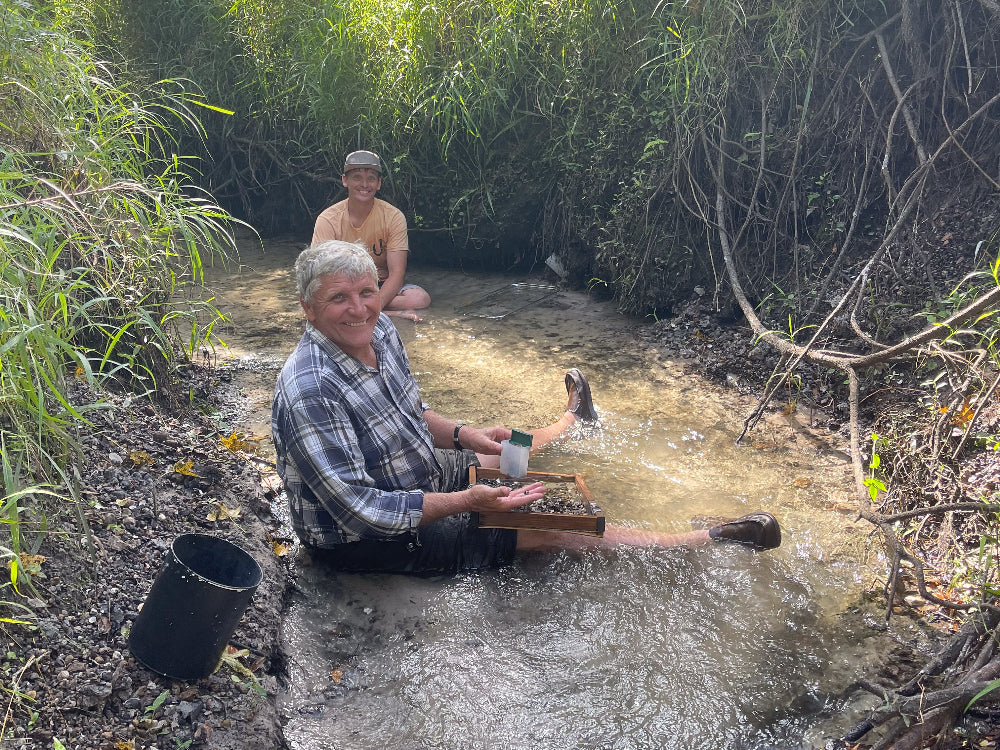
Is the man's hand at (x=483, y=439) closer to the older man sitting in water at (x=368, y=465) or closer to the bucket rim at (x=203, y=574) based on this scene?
the older man sitting in water at (x=368, y=465)

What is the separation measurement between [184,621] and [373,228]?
13.4 feet

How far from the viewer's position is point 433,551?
3168 mm

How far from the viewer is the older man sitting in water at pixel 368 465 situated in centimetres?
284

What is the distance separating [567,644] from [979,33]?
14.7 feet

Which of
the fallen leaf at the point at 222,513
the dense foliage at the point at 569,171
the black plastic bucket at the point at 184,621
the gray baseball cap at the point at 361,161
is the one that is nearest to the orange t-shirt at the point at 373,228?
the gray baseball cap at the point at 361,161

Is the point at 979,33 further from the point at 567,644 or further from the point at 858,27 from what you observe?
the point at 567,644

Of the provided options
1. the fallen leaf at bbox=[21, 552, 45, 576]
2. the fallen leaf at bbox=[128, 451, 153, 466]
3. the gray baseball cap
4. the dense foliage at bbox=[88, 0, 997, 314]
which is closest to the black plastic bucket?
the fallen leaf at bbox=[21, 552, 45, 576]

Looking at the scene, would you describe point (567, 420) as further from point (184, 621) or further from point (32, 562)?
point (32, 562)

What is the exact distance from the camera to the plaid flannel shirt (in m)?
2.82

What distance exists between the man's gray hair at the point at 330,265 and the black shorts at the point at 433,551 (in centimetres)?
100

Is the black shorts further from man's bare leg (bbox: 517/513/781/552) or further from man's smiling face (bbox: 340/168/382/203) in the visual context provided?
man's smiling face (bbox: 340/168/382/203)

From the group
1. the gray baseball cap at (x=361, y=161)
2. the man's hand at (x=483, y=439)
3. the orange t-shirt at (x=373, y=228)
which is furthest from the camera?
the orange t-shirt at (x=373, y=228)

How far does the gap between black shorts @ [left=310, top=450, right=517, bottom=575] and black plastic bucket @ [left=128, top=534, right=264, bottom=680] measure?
0.75 m

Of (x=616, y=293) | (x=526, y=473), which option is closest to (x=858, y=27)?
(x=616, y=293)
